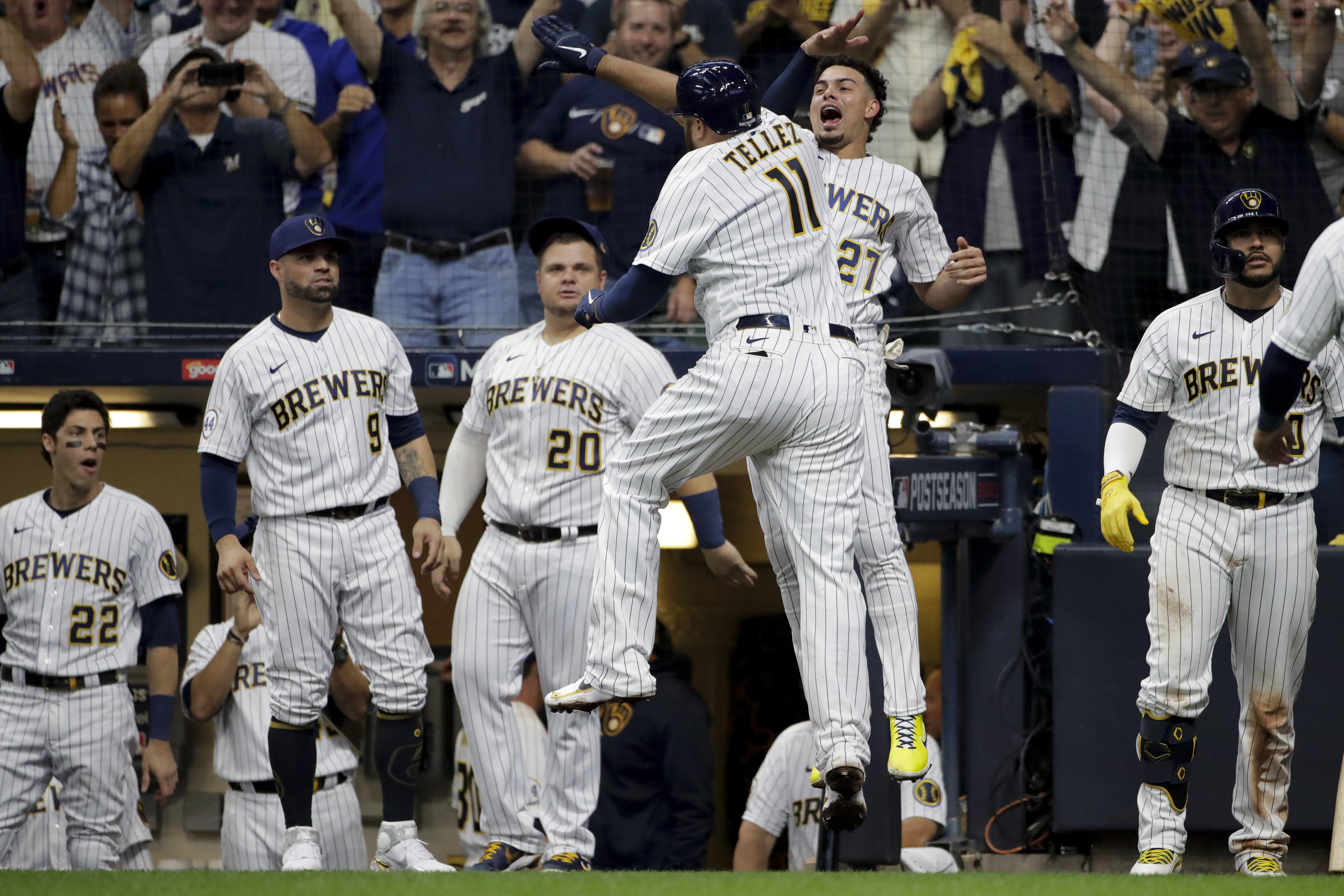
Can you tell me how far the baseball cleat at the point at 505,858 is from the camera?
Result: 470cm

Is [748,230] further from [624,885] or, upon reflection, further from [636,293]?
[624,885]

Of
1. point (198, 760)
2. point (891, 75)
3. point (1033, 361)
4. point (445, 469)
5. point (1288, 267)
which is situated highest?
point (891, 75)

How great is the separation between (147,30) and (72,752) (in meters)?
3.69

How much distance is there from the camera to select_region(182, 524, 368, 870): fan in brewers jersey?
5816mm

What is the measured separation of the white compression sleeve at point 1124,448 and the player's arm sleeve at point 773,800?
194cm

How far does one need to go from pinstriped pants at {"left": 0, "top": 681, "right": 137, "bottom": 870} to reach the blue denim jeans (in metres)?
2.12

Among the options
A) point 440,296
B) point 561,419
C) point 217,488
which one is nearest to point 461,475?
point 561,419

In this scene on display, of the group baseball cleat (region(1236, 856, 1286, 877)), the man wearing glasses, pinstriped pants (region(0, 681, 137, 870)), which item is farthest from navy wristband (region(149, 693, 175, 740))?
the man wearing glasses

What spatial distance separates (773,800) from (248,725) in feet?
Result: 6.72

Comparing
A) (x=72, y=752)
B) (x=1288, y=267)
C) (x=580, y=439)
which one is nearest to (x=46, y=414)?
(x=72, y=752)

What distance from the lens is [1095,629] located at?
5680 millimetres

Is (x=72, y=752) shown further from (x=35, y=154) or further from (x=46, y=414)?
(x=35, y=154)

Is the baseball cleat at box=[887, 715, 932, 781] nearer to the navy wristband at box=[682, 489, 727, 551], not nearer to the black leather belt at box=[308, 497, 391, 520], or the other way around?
the navy wristband at box=[682, 489, 727, 551]

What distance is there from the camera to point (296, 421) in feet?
15.7
